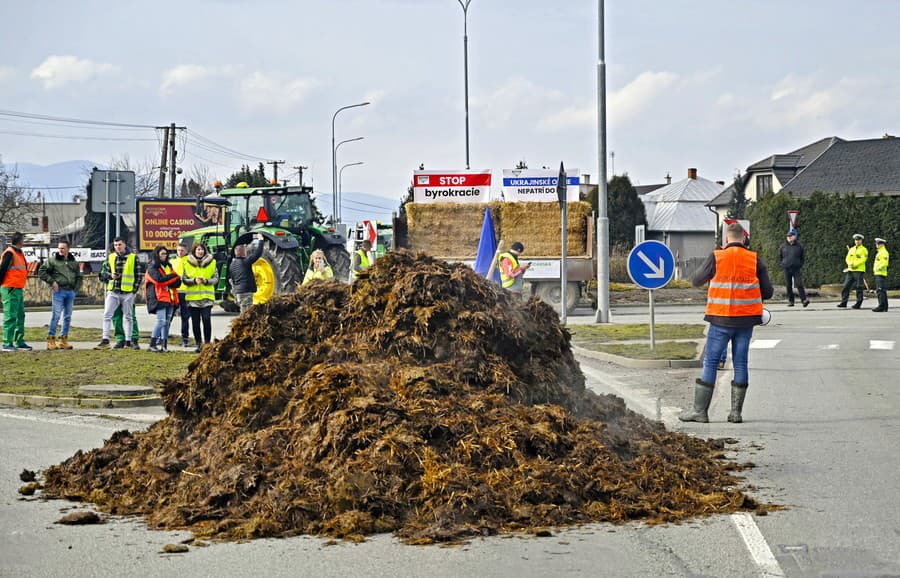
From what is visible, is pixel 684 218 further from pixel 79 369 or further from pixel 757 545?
pixel 757 545

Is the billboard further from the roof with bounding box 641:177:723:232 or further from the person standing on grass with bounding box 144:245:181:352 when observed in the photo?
the roof with bounding box 641:177:723:232

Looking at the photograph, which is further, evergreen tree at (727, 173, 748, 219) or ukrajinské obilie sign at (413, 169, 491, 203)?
evergreen tree at (727, 173, 748, 219)

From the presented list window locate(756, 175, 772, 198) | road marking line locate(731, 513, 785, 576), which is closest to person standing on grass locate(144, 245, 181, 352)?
road marking line locate(731, 513, 785, 576)

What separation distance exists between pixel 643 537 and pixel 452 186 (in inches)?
981

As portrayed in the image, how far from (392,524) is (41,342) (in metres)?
16.9

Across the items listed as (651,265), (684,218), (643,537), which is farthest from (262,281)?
(684,218)

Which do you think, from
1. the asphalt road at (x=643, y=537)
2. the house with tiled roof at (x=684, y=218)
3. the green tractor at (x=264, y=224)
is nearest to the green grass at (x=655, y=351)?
the asphalt road at (x=643, y=537)

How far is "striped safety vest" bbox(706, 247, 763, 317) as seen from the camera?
37.1 ft

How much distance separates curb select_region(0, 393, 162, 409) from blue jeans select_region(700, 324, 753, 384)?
5.93m

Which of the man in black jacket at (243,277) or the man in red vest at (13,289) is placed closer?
the man in red vest at (13,289)

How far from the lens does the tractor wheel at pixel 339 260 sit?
2864 centimetres

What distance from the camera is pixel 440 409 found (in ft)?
25.5

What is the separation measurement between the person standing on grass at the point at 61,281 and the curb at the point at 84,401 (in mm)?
6404

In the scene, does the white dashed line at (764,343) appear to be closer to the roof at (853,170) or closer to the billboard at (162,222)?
the billboard at (162,222)
